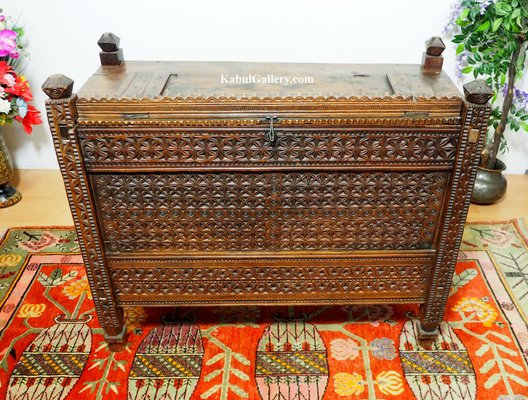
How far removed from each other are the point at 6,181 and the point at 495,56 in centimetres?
236

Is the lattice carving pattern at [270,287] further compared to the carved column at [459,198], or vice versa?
the lattice carving pattern at [270,287]

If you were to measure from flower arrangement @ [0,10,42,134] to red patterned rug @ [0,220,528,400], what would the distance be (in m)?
0.71

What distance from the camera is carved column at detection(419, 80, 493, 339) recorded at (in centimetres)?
136

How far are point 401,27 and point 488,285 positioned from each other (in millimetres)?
1156

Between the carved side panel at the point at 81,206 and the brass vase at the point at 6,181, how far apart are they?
46.5 inches

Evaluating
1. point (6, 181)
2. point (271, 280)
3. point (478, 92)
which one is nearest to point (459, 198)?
point (478, 92)

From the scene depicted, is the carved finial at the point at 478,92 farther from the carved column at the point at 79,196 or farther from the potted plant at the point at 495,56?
the carved column at the point at 79,196

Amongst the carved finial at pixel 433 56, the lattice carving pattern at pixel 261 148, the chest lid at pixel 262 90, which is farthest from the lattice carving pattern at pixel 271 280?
the carved finial at pixel 433 56

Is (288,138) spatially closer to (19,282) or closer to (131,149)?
(131,149)

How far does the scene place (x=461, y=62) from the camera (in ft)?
7.80

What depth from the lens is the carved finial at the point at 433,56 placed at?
166 cm

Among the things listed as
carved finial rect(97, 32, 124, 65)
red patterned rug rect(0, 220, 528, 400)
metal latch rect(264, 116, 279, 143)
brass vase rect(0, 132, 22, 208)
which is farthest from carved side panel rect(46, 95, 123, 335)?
brass vase rect(0, 132, 22, 208)

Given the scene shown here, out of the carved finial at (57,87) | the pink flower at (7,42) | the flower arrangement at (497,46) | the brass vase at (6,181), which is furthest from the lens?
the brass vase at (6,181)

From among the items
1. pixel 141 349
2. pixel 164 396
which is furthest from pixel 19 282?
pixel 164 396
